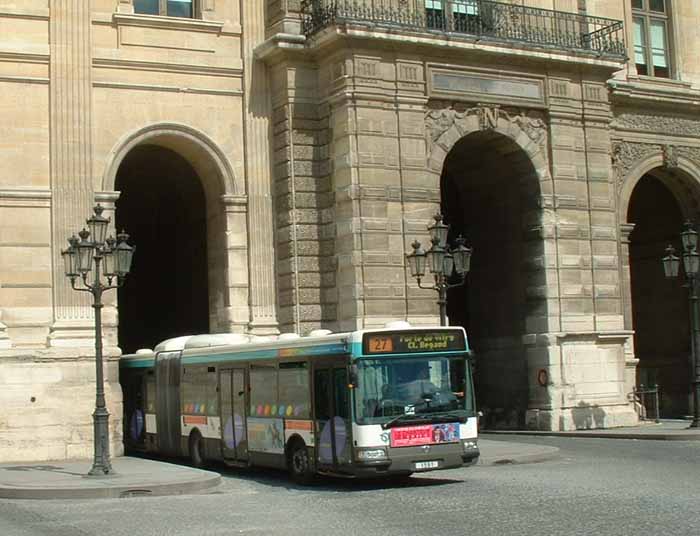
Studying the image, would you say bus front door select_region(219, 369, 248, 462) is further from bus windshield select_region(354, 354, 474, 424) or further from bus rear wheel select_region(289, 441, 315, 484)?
bus windshield select_region(354, 354, 474, 424)

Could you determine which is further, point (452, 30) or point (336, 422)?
point (452, 30)

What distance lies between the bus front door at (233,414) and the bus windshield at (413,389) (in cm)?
363

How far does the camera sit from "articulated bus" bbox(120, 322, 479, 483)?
18.7 meters

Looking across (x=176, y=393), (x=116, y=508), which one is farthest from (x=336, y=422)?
(x=176, y=393)

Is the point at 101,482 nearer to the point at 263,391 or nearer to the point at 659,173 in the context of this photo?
the point at 263,391

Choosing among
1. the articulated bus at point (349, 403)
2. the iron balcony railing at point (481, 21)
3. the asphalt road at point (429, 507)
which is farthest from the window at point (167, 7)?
the asphalt road at point (429, 507)

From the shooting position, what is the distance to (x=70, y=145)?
25875 mm

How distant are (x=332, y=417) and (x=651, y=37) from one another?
62.9 ft

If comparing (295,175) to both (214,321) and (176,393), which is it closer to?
(214,321)

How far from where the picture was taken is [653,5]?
113ft

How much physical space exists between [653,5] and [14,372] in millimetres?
19780

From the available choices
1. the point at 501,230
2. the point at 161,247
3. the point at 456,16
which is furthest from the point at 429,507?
the point at 161,247

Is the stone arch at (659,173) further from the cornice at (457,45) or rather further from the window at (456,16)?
the window at (456,16)

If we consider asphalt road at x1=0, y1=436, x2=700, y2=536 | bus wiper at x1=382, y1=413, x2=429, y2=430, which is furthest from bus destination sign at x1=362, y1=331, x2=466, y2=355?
asphalt road at x1=0, y1=436, x2=700, y2=536
